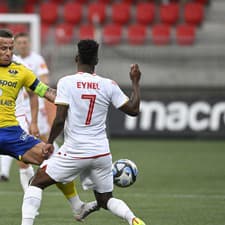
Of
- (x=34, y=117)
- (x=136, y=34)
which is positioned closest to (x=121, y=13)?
(x=136, y=34)

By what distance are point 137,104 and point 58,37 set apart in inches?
621

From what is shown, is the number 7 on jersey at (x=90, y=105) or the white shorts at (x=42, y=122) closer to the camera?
the number 7 on jersey at (x=90, y=105)

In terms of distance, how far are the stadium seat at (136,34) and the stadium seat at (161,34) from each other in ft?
0.91

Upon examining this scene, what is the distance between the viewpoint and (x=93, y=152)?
7859 millimetres

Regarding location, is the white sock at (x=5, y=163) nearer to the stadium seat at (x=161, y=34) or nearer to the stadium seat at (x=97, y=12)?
the stadium seat at (x=161, y=34)

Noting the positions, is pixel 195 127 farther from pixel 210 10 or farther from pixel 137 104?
pixel 137 104

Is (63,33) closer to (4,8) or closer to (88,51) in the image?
(4,8)

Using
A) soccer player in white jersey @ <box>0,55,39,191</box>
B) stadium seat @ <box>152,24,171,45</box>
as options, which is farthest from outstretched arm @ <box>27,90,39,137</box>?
stadium seat @ <box>152,24,171,45</box>

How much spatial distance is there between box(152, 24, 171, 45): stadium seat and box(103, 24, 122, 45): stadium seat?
942 mm

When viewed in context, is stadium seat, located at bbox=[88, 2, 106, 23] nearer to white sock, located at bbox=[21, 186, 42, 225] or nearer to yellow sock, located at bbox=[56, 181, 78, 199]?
yellow sock, located at bbox=[56, 181, 78, 199]

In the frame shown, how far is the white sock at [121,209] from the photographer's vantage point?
309 inches

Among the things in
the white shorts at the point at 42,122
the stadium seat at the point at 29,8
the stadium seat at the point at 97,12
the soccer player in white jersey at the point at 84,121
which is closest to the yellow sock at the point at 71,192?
the soccer player in white jersey at the point at 84,121

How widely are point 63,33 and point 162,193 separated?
12.6 meters

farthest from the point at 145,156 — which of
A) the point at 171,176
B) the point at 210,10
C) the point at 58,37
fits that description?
the point at 210,10
